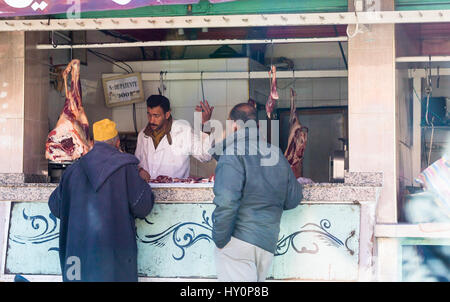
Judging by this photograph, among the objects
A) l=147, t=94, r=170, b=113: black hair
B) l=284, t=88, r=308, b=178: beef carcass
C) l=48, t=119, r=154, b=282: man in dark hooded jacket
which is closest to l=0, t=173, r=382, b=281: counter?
l=48, t=119, r=154, b=282: man in dark hooded jacket

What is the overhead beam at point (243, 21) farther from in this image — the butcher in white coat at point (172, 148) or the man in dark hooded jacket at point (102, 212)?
the butcher in white coat at point (172, 148)

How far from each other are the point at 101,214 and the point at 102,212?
0.02 m

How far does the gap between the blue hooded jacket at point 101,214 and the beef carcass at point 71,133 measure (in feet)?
3.19

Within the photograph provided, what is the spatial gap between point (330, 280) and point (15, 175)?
3.05 meters

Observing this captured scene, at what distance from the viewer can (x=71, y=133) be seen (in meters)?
6.10

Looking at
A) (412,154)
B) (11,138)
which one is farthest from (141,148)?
(412,154)

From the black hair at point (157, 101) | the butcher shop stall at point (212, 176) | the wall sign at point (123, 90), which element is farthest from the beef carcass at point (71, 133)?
the wall sign at point (123, 90)

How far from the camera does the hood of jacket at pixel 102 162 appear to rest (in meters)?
4.97

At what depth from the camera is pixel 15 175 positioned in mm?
6055

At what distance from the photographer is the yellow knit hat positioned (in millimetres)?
5078
